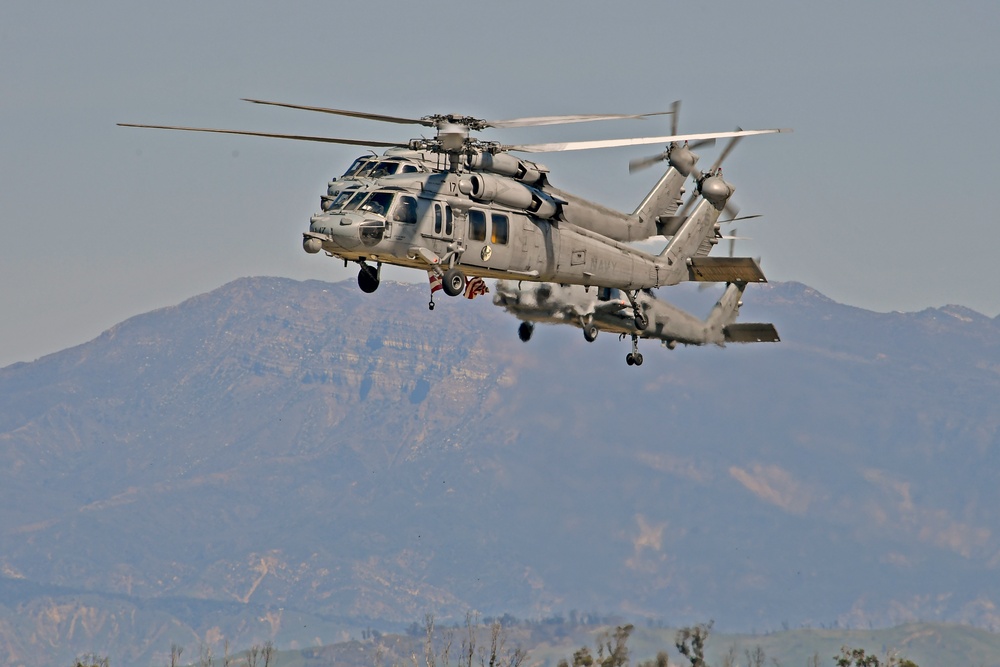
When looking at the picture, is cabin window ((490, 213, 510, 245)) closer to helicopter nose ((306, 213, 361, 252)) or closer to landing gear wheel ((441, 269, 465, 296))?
landing gear wheel ((441, 269, 465, 296))

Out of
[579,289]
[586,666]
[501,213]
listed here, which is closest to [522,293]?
[579,289]

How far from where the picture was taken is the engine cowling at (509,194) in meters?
64.1

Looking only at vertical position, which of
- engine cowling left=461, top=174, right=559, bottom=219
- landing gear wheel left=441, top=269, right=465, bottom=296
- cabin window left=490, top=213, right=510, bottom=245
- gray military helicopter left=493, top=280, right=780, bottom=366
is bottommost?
landing gear wheel left=441, top=269, right=465, bottom=296

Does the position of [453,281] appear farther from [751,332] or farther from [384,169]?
[751,332]

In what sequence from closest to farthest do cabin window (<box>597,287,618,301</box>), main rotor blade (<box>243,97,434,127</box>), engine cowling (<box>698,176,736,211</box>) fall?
main rotor blade (<box>243,97,434,127</box>) → engine cowling (<box>698,176,736,211</box>) → cabin window (<box>597,287,618,301</box>)

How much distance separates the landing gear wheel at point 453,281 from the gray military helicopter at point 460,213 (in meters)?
0.05

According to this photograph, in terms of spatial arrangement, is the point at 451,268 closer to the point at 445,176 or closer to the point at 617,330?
the point at 445,176

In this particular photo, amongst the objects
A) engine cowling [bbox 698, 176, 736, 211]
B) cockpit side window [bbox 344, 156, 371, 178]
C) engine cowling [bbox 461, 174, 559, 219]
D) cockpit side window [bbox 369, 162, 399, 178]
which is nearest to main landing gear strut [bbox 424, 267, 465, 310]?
engine cowling [bbox 461, 174, 559, 219]

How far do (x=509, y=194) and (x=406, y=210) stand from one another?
544 centimetres

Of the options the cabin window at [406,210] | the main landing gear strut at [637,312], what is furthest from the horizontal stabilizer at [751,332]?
the cabin window at [406,210]

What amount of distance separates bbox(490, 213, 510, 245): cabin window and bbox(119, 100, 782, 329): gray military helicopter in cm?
4

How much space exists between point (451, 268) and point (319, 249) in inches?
219

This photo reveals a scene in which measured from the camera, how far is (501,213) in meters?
65.1

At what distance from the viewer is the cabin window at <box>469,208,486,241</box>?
63781mm
